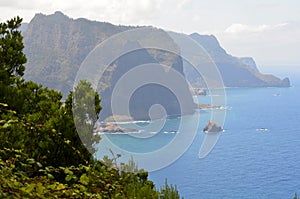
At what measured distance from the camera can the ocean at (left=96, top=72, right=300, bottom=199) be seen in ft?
218

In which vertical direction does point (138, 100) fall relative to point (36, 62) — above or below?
below

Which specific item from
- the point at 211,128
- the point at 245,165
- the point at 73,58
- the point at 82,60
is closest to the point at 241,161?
the point at 245,165

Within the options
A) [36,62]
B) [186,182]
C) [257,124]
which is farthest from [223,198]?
[36,62]

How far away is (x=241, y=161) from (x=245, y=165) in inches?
119

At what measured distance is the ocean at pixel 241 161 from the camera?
218 feet

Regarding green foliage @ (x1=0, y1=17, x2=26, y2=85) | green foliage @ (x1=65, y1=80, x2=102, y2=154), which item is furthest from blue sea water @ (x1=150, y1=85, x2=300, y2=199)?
green foliage @ (x1=65, y1=80, x2=102, y2=154)

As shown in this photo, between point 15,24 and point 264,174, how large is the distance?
233ft

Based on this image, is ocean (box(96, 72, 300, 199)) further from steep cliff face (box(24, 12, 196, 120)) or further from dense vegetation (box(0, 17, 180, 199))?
dense vegetation (box(0, 17, 180, 199))

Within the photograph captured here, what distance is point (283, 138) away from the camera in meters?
104

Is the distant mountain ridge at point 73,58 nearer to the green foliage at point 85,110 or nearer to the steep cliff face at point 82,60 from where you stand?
the steep cliff face at point 82,60

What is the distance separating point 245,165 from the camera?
81.1 metres

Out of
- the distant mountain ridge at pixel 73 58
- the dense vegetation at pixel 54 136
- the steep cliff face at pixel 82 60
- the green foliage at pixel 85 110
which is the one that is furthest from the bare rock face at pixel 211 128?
the green foliage at pixel 85 110

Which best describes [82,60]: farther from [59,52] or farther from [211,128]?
[211,128]

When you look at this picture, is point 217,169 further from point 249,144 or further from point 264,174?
point 249,144
